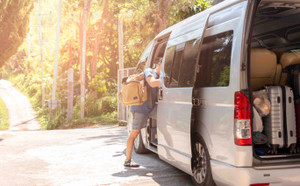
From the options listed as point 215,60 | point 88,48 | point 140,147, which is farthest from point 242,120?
point 88,48

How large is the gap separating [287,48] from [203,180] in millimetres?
2364

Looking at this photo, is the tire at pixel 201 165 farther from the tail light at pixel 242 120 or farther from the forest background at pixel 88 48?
the forest background at pixel 88 48

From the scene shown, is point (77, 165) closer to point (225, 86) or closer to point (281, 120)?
point (225, 86)

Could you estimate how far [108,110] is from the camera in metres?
24.5

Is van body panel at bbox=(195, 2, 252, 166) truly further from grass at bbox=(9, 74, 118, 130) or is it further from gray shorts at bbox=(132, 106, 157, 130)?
grass at bbox=(9, 74, 118, 130)

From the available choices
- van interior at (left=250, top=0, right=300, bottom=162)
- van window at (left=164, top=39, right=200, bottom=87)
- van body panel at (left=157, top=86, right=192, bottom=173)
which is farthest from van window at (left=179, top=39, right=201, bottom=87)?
van interior at (left=250, top=0, right=300, bottom=162)

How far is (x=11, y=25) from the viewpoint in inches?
1196

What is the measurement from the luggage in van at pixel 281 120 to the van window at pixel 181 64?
0.99 metres

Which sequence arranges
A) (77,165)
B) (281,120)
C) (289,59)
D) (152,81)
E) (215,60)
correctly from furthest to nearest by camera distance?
(77,165) < (152,81) < (289,59) < (215,60) < (281,120)

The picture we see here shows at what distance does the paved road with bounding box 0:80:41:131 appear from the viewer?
96.7ft

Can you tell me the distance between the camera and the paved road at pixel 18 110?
2947 centimetres

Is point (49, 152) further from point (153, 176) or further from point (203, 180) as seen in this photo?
point (203, 180)

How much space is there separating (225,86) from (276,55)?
1.35 metres

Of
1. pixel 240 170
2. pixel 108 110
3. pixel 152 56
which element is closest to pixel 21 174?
pixel 152 56
